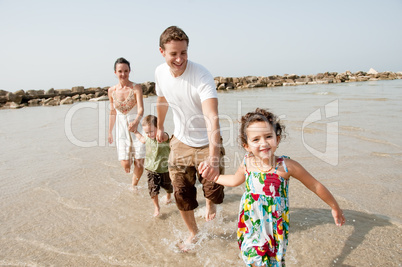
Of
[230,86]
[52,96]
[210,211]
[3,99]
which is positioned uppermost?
[230,86]

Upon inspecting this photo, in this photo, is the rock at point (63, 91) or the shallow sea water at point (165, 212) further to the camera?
the rock at point (63, 91)

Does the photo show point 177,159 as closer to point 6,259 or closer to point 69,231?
point 69,231

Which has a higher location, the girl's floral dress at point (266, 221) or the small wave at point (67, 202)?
the girl's floral dress at point (266, 221)

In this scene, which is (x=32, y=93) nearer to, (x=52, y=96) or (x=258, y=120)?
(x=52, y=96)

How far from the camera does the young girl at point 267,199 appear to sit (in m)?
2.24

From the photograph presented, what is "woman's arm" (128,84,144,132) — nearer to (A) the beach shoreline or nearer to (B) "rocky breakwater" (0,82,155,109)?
(A) the beach shoreline

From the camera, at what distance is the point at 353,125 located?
8148mm

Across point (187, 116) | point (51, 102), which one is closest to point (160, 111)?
point (187, 116)

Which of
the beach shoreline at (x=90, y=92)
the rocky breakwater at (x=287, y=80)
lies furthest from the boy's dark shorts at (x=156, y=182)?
the rocky breakwater at (x=287, y=80)

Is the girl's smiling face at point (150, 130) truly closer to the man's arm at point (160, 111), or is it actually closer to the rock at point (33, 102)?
the man's arm at point (160, 111)

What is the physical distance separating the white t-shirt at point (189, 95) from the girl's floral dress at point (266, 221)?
1.05 metres

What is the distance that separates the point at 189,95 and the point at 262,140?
105cm

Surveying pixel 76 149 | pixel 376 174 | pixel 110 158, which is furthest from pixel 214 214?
pixel 76 149

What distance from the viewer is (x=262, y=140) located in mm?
2322
